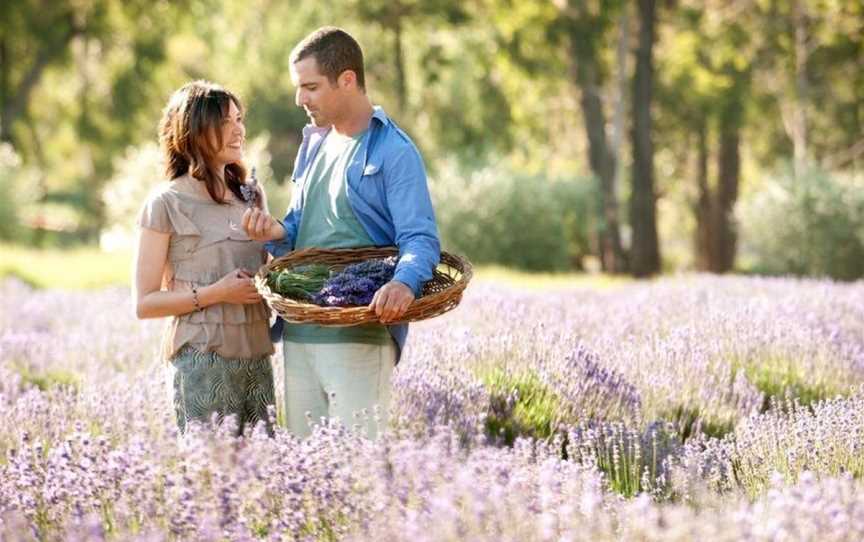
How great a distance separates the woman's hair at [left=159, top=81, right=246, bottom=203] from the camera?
3.70 metres

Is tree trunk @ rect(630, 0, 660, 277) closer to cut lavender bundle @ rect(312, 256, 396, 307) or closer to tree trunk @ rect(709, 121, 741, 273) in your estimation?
tree trunk @ rect(709, 121, 741, 273)

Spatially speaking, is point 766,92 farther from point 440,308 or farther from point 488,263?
point 440,308

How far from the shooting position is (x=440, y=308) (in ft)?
11.1

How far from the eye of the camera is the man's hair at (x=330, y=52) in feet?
11.7

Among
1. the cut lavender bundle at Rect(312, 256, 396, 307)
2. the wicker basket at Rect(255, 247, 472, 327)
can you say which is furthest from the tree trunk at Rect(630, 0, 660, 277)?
the cut lavender bundle at Rect(312, 256, 396, 307)

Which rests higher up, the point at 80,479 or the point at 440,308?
the point at 440,308

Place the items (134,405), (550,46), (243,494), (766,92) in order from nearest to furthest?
(243,494) → (134,405) → (550,46) → (766,92)

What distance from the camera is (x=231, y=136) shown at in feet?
12.3

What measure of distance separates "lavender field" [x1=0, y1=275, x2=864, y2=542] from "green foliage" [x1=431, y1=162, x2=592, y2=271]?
871 cm

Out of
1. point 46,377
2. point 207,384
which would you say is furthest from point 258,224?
point 46,377

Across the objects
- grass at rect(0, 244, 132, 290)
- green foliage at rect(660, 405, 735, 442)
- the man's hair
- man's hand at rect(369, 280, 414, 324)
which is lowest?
green foliage at rect(660, 405, 735, 442)

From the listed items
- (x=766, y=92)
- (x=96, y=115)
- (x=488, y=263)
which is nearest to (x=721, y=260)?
(x=766, y=92)

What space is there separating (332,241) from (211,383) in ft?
1.97

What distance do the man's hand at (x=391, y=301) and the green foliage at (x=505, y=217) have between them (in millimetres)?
13272
